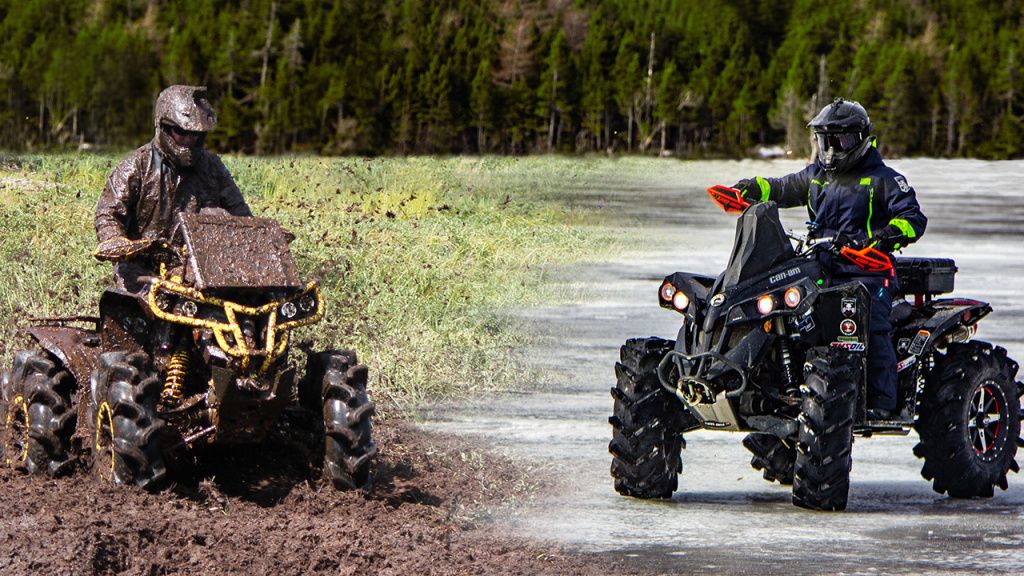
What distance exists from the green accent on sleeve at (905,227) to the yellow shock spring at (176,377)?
409 cm

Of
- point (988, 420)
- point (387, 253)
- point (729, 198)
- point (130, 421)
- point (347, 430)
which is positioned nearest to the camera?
point (130, 421)

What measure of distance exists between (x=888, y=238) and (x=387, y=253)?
9.79 m

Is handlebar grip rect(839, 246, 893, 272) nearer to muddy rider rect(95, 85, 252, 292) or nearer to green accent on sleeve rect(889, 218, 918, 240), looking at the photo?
green accent on sleeve rect(889, 218, 918, 240)

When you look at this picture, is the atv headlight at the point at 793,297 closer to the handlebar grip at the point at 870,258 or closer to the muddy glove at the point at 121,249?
the handlebar grip at the point at 870,258

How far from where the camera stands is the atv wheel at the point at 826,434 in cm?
921

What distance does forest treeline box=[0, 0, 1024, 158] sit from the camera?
149 feet

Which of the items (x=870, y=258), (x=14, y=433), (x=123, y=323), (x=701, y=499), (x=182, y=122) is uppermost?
(x=182, y=122)

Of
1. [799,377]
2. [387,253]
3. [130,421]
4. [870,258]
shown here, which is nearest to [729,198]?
[870,258]

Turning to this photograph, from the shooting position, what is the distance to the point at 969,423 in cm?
1029

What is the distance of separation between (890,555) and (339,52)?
45.1m

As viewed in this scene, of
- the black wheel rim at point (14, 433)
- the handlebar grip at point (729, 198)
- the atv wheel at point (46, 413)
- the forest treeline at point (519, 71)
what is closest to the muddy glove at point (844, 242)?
the handlebar grip at point (729, 198)

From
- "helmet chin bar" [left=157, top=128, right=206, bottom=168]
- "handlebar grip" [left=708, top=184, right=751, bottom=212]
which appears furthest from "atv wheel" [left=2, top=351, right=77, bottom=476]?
"handlebar grip" [left=708, top=184, right=751, bottom=212]

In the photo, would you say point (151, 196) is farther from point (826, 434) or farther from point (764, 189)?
point (826, 434)

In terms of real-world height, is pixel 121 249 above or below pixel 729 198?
below
